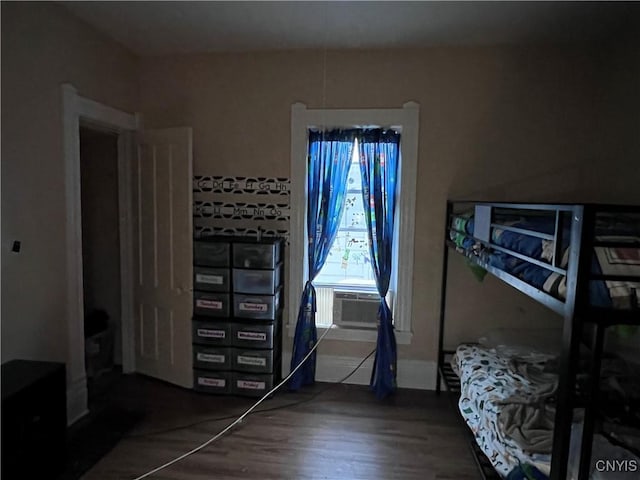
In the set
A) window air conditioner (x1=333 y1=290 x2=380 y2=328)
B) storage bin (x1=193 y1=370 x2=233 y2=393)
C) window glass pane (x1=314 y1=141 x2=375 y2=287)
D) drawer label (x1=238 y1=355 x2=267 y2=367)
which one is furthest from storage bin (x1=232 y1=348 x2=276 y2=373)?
window glass pane (x1=314 y1=141 x2=375 y2=287)

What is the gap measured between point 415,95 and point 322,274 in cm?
158

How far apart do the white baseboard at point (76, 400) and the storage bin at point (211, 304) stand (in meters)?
0.88

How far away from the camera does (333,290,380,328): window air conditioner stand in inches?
125

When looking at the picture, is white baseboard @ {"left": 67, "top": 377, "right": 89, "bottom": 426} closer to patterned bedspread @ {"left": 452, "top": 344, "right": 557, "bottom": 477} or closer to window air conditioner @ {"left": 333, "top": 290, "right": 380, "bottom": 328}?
window air conditioner @ {"left": 333, "top": 290, "right": 380, "bottom": 328}

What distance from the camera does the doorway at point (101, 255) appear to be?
10.5ft

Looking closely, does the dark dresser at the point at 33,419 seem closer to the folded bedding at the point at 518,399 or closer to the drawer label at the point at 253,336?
the drawer label at the point at 253,336

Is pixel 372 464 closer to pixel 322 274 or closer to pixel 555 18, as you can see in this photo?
pixel 322 274

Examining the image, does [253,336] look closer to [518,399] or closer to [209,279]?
[209,279]

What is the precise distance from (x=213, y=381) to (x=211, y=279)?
78 centimetres

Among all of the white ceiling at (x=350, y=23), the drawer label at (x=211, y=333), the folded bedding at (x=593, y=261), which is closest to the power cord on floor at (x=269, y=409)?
the drawer label at (x=211, y=333)

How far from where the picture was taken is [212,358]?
3014mm

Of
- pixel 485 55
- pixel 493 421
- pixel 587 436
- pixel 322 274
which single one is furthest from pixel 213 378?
pixel 485 55

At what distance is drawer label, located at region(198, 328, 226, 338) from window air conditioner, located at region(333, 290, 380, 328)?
2.96ft

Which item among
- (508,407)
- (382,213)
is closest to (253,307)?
(382,213)
